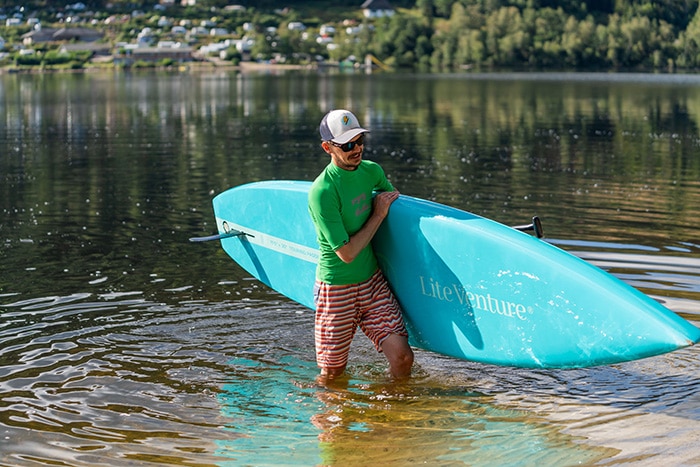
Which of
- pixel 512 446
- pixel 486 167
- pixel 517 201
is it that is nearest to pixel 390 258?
pixel 512 446

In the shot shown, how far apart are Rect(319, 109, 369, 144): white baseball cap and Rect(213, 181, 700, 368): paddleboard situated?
121cm

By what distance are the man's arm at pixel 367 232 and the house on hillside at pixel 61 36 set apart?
7234 inches

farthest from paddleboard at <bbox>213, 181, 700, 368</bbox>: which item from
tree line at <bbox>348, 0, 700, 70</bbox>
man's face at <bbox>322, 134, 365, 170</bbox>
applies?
tree line at <bbox>348, 0, 700, 70</bbox>

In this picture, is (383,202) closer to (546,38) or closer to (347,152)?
(347,152)

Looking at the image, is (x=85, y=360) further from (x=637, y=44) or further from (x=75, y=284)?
(x=637, y=44)

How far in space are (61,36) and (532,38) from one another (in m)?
90.0

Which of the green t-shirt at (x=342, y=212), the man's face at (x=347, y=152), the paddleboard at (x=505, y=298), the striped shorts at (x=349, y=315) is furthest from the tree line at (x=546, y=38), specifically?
the man's face at (x=347, y=152)

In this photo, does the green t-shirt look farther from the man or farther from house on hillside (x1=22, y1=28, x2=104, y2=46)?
house on hillside (x1=22, y1=28, x2=104, y2=46)

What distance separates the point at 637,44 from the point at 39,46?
332 ft

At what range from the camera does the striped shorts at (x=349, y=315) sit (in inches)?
290

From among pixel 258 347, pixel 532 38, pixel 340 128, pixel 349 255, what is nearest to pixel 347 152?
pixel 340 128

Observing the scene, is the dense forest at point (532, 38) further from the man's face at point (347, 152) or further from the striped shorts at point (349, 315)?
the man's face at point (347, 152)

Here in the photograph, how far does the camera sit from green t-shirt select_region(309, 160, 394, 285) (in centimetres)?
694

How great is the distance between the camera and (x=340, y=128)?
692cm
